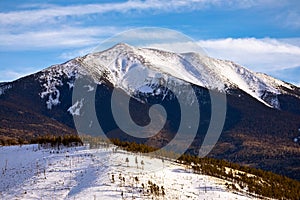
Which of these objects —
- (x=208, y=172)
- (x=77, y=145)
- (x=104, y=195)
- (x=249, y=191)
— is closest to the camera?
(x=104, y=195)

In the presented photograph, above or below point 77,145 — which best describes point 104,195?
below

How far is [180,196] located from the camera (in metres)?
41.0

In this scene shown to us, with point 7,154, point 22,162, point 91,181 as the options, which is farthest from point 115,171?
point 7,154

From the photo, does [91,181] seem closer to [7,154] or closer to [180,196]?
[180,196]

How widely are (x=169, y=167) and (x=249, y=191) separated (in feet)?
24.5

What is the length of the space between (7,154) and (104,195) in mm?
18695

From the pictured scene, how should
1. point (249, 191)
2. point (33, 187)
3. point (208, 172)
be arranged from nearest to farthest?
1. point (33, 187)
2. point (249, 191)
3. point (208, 172)

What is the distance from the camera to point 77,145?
55344mm

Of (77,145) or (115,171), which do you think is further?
(77,145)

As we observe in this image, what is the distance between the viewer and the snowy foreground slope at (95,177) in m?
40.7

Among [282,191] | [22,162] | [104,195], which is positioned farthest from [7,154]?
[282,191]

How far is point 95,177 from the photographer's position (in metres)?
43.4

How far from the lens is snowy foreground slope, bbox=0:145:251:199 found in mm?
40681

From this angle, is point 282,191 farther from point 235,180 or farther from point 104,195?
point 104,195
